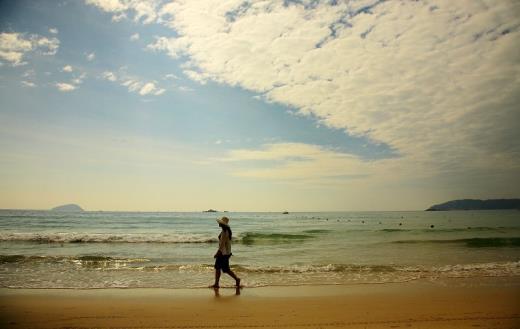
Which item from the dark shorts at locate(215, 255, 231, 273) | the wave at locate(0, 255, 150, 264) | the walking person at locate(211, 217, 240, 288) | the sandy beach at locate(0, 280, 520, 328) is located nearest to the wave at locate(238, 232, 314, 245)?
the wave at locate(0, 255, 150, 264)

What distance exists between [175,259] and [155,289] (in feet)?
22.1

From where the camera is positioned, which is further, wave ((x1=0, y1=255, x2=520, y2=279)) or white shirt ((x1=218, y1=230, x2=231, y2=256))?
wave ((x1=0, y1=255, x2=520, y2=279))

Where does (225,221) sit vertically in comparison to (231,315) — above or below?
above

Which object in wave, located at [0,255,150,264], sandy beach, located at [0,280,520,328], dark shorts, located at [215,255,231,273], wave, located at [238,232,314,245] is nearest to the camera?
sandy beach, located at [0,280,520,328]

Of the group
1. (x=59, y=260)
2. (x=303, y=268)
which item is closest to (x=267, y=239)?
(x=303, y=268)

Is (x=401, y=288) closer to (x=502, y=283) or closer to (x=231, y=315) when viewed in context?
(x=502, y=283)

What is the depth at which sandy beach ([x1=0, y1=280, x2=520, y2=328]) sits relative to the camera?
253 inches

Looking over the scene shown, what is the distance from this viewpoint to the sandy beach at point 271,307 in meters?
6.43

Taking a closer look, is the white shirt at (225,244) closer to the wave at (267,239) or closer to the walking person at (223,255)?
the walking person at (223,255)

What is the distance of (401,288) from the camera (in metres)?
9.98

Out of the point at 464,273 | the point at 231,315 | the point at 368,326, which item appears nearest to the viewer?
the point at 368,326

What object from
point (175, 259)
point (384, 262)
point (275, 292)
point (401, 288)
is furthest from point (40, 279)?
point (384, 262)

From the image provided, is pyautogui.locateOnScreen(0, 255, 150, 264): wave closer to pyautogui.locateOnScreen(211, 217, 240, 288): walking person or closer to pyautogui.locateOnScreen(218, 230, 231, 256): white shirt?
pyautogui.locateOnScreen(211, 217, 240, 288): walking person

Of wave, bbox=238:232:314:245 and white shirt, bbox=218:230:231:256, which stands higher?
white shirt, bbox=218:230:231:256
